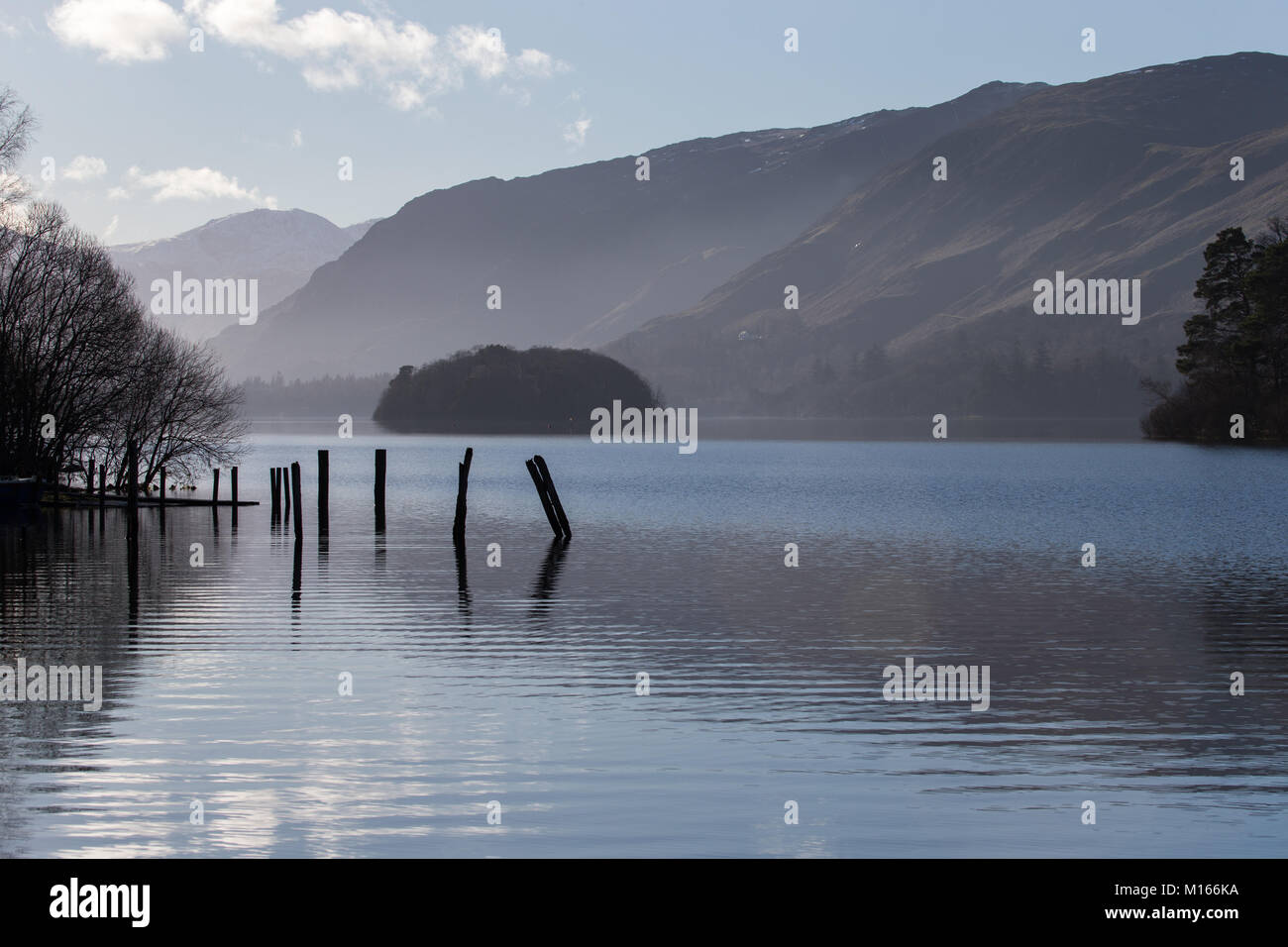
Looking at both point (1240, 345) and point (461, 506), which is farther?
point (1240, 345)

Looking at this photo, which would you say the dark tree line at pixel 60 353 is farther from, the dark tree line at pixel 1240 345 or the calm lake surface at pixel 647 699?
the dark tree line at pixel 1240 345

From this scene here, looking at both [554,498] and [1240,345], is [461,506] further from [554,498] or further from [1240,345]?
[1240,345]

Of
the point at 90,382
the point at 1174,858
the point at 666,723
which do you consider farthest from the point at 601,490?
the point at 1174,858

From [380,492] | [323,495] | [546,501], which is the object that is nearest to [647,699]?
[546,501]

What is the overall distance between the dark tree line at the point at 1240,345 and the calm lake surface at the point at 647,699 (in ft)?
274

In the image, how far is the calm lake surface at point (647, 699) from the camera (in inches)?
522

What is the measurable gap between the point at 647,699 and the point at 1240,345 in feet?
396

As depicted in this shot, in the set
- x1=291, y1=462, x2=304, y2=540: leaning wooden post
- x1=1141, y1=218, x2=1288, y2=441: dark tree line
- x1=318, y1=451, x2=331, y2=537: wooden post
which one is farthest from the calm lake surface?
x1=1141, y1=218, x2=1288, y2=441: dark tree line

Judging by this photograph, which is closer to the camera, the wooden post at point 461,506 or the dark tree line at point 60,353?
the wooden post at point 461,506

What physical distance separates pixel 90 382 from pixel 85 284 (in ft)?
14.7

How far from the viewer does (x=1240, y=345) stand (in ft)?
415

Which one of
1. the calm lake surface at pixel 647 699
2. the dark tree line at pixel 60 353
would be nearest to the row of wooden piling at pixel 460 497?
the calm lake surface at pixel 647 699
